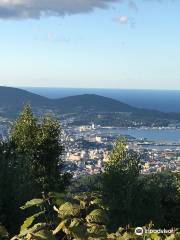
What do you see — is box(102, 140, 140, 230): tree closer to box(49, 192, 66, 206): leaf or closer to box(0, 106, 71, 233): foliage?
box(0, 106, 71, 233): foliage

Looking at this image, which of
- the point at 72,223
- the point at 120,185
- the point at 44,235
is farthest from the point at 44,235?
the point at 120,185

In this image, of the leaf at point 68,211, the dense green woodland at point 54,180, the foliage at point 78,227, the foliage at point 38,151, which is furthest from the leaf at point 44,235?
the foliage at point 38,151

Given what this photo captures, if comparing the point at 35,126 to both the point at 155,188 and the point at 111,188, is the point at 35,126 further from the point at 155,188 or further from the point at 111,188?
the point at 155,188

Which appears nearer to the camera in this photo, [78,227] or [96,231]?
[78,227]

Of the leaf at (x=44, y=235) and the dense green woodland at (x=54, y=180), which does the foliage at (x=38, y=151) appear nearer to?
the dense green woodland at (x=54, y=180)

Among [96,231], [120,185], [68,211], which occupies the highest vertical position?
[68,211]

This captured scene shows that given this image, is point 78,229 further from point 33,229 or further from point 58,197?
point 58,197

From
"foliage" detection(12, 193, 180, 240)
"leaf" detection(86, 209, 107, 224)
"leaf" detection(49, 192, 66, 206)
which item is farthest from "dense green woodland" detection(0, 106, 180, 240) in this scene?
"leaf" detection(86, 209, 107, 224)

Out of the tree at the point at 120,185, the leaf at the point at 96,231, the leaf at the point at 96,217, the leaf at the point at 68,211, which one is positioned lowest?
the tree at the point at 120,185
